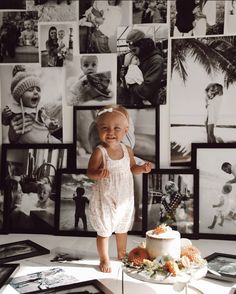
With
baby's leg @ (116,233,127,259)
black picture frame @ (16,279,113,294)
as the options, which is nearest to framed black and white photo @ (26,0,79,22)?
baby's leg @ (116,233,127,259)

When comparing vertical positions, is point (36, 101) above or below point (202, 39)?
below

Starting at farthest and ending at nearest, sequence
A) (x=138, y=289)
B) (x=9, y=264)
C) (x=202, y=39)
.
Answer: (x=202, y=39) < (x=9, y=264) < (x=138, y=289)

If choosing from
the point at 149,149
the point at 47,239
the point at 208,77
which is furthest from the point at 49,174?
the point at 208,77

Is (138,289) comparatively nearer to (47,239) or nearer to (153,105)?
(47,239)

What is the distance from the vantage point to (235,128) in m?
1.40

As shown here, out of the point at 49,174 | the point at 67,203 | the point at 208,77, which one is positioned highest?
the point at 208,77

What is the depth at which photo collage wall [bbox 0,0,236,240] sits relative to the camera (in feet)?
4.61

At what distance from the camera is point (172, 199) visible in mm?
1420

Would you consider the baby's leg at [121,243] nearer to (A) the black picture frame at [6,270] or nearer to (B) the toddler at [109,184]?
(B) the toddler at [109,184]

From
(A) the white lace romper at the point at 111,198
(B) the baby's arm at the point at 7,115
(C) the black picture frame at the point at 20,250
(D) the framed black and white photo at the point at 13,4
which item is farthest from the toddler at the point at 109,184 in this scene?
(D) the framed black and white photo at the point at 13,4

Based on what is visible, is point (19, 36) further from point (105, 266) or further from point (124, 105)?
point (105, 266)

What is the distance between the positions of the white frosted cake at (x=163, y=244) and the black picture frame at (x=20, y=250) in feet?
1.43

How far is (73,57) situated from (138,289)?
0.85 m

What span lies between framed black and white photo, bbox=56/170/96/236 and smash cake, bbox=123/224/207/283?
46 cm
